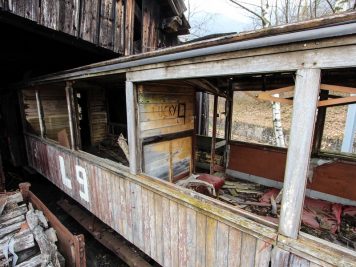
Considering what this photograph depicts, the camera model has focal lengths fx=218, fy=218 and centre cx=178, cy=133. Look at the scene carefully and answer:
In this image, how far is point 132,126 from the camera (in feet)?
9.94

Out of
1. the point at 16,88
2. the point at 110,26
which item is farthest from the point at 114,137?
the point at 110,26

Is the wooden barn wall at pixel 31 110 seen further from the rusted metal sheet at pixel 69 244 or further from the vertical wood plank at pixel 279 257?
the vertical wood plank at pixel 279 257

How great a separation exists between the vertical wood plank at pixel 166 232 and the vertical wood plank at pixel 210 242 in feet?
2.00

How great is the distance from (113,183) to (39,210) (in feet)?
5.53

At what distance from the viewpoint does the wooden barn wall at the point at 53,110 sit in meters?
6.18

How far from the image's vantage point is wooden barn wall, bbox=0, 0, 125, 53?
3543 millimetres

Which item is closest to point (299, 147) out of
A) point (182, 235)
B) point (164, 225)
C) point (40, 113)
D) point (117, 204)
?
point (182, 235)

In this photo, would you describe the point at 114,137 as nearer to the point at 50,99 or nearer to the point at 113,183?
the point at 50,99

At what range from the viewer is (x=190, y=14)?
53.6ft

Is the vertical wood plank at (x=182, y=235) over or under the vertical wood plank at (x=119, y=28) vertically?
under

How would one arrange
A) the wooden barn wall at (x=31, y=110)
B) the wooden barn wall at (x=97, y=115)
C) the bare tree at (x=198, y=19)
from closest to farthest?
the wooden barn wall at (x=31, y=110), the wooden barn wall at (x=97, y=115), the bare tree at (x=198, y=19)

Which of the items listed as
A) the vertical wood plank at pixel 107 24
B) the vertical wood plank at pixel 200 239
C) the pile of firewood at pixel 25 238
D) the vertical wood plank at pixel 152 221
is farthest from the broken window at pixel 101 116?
the vertical wood plank at pixel 200 239

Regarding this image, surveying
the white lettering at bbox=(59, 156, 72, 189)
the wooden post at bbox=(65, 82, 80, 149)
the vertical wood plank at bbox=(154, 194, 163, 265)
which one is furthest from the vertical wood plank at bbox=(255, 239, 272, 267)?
the white lettering at bbox=(59, 156, 72, 189)

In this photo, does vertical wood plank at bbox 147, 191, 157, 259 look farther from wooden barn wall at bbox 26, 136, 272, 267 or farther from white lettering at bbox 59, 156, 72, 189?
white lettering at bbox 59, 156, 72, 189
